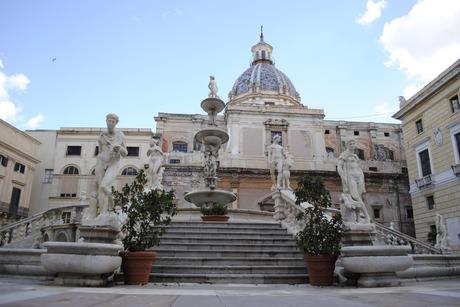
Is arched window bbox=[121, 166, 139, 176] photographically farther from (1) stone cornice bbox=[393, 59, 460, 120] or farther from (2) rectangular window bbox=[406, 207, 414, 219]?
(2) rectangular window bbox=[406, 207, 414, 219]

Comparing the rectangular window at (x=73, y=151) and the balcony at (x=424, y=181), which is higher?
the rectangular window at (x=73, y=151)

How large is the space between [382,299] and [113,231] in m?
4.74

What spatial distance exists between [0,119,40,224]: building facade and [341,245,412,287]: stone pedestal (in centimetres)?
3211

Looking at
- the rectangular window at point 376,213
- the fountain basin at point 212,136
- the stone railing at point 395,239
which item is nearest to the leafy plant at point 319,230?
the stone railing at point 395,239

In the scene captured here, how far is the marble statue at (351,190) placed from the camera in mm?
7855

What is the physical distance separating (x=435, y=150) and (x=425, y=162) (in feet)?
5.39

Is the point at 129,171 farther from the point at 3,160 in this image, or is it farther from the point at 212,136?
the point at 212,136

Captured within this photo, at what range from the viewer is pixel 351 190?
8453 mm

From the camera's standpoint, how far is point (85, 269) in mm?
5730

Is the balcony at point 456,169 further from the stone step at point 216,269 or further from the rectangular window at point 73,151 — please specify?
the rectangular window at point 73,151

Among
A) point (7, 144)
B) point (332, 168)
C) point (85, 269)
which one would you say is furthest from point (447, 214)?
point (7, 144)

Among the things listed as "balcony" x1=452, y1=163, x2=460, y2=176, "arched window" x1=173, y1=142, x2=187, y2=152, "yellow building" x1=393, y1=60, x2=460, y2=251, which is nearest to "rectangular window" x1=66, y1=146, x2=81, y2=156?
"arched window" x1=173, y1=142, x2=187, y2=152

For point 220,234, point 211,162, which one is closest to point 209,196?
point 211,162

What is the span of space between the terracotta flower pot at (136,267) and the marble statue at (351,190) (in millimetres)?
4431
